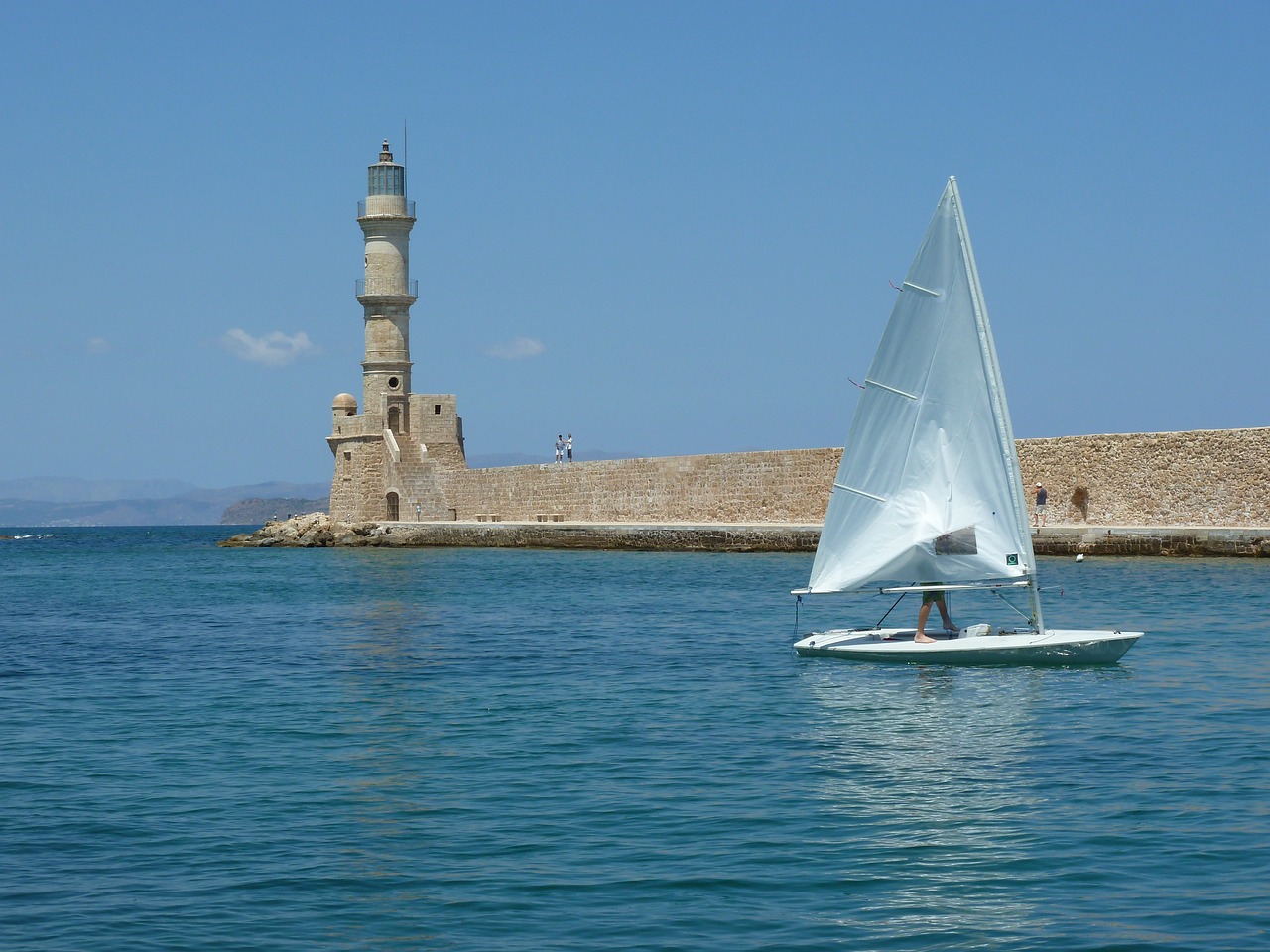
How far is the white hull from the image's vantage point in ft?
42.0

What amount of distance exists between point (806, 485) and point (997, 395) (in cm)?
2051

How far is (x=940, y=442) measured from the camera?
44.0ft

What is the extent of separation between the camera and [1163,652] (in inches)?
544

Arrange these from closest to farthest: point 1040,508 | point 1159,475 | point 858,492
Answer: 1. point 858,492
2. point 1159,475
3. point 1040,508

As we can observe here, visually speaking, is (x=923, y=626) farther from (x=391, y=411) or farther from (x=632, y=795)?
(x=391, y=411)

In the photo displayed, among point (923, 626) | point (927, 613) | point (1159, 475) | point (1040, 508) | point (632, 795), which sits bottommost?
point (632, 795)

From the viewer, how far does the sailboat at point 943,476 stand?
13031mm

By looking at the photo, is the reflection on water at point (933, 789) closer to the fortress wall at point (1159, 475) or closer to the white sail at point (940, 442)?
the white sail at point (940, 442)

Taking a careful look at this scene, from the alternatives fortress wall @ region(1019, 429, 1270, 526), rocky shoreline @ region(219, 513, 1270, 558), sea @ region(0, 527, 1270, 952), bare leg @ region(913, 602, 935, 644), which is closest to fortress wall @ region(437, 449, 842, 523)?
rocky shoreline @ region(219, 513, 1270, 558)

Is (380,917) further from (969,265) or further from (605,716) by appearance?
(969,265)

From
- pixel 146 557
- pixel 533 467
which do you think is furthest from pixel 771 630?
pixel 146 557

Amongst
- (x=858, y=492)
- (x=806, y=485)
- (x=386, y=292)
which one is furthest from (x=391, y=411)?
(x=858, y=492)

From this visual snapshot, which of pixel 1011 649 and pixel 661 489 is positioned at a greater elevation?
pixel 661 489

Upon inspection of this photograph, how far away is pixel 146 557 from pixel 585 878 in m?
41.9
